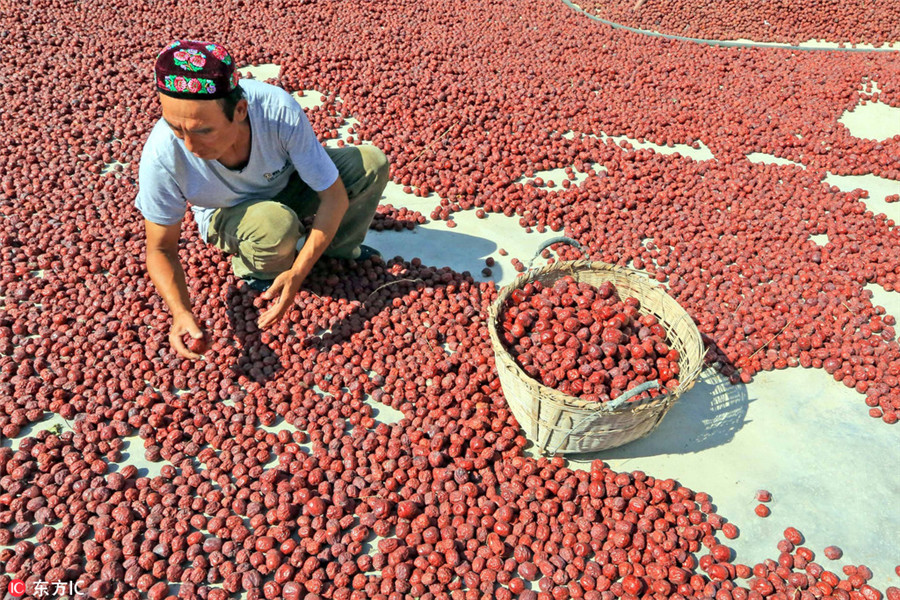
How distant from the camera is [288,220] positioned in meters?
3.56

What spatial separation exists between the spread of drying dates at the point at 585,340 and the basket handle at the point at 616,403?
16 cm

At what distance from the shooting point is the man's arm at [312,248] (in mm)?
3369

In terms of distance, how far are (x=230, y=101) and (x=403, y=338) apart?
177 centimetres

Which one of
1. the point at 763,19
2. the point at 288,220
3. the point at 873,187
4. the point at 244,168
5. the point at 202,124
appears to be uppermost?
the point at 202,124

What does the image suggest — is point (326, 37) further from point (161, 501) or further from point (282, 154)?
point (161, 501)

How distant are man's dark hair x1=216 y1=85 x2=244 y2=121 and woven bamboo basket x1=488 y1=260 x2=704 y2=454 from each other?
5.48 feet

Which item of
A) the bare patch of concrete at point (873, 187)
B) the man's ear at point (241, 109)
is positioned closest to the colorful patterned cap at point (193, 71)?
the man's ear at point (241, 109)

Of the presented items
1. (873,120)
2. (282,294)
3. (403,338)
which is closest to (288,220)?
(282,294)

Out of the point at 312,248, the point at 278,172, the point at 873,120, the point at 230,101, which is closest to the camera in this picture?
the point at 230,101

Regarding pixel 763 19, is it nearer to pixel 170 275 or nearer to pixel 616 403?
pixel 616 403

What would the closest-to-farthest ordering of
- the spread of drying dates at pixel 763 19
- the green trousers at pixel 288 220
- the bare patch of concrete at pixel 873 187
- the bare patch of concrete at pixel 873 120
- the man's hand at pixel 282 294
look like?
1. the man's hand at pixel 282 294
2. the green trousers at pixel 288 220
3. the bare patch of concrete at pixel 873 187
4. the bare patch of concrete at pixel 873 120
5. the spread of drying dates at pixel 763 19

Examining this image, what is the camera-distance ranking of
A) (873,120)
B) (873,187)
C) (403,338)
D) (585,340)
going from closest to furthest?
(585,340)
(403,338)
(873,187)
(873,120)

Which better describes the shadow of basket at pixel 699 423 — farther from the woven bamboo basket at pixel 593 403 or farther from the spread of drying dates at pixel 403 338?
the woven bamboo basket at pixel 593 403

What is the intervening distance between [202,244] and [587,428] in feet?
10.6
